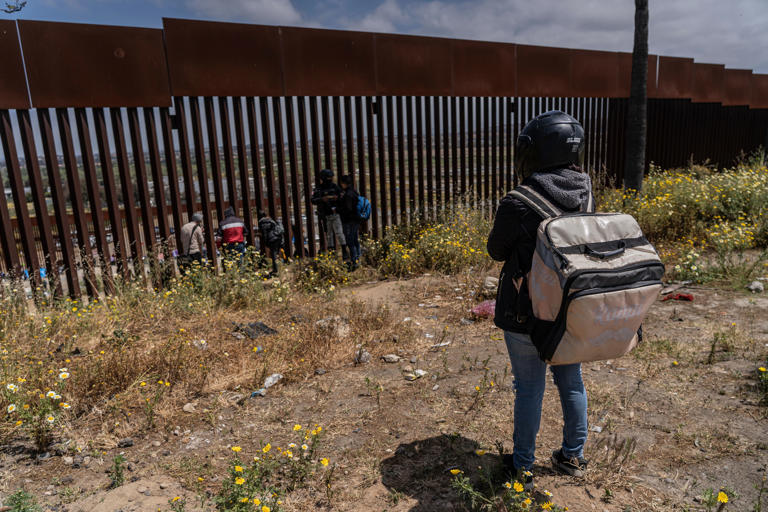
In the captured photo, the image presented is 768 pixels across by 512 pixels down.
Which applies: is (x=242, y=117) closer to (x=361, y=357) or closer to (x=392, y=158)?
(x=392, y=158)

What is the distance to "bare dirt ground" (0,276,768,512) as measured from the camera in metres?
2.71

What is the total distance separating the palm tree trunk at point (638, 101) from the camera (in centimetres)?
954

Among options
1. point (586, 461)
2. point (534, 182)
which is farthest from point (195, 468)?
point (534, 182)

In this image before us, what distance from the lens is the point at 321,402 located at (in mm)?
3764

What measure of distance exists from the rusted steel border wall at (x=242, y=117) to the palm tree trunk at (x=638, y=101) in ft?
3.77

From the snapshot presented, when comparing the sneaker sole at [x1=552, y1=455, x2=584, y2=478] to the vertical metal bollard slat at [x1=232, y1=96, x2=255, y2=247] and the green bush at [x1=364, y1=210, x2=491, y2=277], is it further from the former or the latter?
the vertical metal bollard slat at [x1=232, y1=96, x2=255, y2=247]

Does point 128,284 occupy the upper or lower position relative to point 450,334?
upper

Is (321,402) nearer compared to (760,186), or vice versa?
(321,402)

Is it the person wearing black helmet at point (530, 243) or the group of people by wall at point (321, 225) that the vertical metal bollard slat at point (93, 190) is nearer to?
the group of people by wall at point (321, 225)

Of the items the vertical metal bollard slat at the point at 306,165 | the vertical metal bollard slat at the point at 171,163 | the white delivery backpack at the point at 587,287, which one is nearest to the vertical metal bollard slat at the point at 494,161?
the vertical metal bollard slat at the point at 306,165

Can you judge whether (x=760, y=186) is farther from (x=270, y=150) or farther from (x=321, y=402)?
(x=321, y=402)

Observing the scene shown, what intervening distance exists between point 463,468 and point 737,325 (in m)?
3.51

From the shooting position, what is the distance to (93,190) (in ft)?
20.0

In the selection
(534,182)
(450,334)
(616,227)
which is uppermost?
(534,182)
